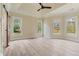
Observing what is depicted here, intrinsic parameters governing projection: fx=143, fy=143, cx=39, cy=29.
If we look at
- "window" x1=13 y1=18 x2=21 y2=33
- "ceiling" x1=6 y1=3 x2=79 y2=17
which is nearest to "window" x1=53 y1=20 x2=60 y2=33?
"ceiling" x1=6 y1=3 x2=79 y2=17

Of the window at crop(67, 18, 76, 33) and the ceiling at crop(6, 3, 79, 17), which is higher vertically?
the ceiling at crop(6, 3, 79, 17)

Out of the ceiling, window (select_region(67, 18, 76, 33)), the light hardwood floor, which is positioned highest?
the ceiling

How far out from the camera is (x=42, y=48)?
9.34 ft

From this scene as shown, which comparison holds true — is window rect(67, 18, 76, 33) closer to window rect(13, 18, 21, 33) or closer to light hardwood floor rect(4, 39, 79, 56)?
light hardwood floor rect(4, 39, 79, 56)

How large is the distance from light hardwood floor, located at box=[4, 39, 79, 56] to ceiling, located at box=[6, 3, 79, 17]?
1.80 feet

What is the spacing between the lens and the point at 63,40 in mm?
2869

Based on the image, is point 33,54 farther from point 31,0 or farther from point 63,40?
point 31,0

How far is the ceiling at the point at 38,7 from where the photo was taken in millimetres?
2705

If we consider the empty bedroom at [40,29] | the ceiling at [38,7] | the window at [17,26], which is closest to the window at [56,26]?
the empty bedroom at [40,29]

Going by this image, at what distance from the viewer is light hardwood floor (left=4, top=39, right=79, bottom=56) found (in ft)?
9.00

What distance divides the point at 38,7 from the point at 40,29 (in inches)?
17.8

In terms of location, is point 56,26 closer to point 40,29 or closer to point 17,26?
point 40,29

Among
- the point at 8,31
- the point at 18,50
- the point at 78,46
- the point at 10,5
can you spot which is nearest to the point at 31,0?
the point at 10,5

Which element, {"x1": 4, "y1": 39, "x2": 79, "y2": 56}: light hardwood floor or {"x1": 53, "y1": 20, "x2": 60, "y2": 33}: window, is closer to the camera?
{"x1": 4, "y1": 39, "x2": 79, "y2": 56}: light hardwood floor
